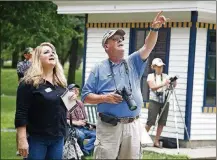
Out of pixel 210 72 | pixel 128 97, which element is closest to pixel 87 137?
pixel 210 72

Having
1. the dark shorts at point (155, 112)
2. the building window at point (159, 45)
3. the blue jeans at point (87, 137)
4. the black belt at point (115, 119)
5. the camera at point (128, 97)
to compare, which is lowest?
the blue jeans at point (87, 137)

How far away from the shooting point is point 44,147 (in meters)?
5.88

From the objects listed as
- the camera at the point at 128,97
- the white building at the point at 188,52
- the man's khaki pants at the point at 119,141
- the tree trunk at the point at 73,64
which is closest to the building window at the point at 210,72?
the white building at the point at 188,52

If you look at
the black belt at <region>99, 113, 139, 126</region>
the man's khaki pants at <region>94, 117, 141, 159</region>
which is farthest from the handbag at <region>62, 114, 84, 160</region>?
the black belt at <region>99, 113, 139, 126</region>

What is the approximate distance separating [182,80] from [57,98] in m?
6.54

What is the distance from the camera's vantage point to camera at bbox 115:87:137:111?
5.49m

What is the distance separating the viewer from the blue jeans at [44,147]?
5.84 meters

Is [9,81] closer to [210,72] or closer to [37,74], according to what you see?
[210,72]

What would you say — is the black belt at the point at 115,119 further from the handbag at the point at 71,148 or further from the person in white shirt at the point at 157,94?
the person in white shirt at the point at 157,94

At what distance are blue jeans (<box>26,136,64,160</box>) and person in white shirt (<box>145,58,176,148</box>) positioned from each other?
546 centimetres

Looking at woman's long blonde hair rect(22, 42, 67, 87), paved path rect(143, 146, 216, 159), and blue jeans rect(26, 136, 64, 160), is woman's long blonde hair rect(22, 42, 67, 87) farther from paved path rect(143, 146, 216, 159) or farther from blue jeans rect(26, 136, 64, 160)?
paved path rect(143, 146, 216, 159)

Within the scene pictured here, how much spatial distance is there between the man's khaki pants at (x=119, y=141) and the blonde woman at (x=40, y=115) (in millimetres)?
427

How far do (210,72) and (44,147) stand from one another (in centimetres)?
717

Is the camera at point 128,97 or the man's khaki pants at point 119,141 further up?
the camera at point 128,97
